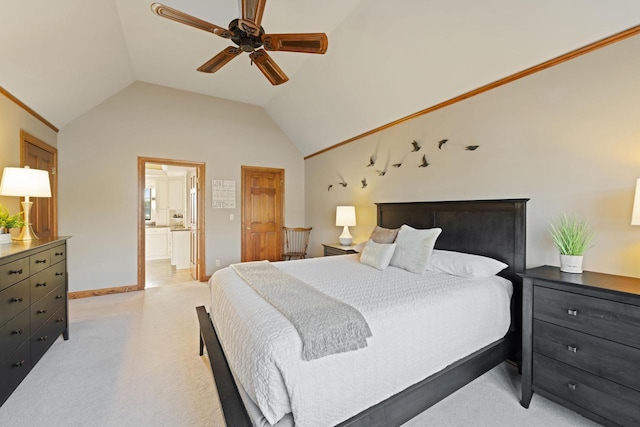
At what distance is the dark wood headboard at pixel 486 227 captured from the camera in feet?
7.69

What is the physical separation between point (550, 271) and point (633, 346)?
0.60 m

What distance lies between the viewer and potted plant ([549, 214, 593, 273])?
6.30ft

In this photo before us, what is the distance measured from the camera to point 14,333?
191cm

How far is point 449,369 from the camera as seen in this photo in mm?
1747

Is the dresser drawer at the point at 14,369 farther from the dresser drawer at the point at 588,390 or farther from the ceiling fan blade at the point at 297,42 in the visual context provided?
the dresser drawer at the point at 588,390

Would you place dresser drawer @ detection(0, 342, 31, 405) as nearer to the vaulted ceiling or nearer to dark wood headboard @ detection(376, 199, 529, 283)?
the vaulted ceiling

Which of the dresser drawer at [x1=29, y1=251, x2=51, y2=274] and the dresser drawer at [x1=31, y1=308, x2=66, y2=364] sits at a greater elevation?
the dresser drawer at [x1=29, y1=251, x2=51, y2=274]

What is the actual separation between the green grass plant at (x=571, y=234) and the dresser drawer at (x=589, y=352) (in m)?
0.56

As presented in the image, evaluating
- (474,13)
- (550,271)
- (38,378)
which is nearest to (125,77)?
(38,378)

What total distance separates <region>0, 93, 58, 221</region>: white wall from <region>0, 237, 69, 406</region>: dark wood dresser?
64 centimetres

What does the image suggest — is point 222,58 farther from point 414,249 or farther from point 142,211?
point 142,211

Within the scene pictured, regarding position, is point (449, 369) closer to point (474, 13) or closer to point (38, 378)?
point (474, 13)

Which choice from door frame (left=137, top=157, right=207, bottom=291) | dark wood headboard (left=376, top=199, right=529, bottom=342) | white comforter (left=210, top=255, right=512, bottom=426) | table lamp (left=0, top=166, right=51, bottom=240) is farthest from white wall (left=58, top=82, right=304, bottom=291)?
dark wood headboard (left=376, top=199, right=529, bottom=342)

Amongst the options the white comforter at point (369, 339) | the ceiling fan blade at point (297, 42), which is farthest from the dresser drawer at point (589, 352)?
the ceiling fan blade at point (297, 42)
